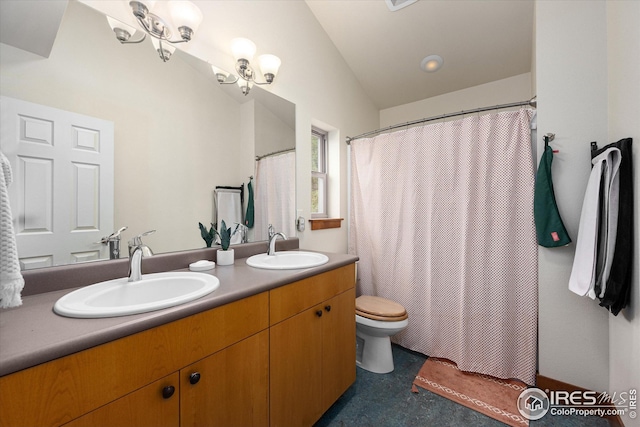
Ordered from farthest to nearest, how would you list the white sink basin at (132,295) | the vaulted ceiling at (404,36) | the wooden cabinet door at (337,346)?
the vaulted ceiling at (404,36), the wooden cabinet door at (337,346), the white sink basin at (132,295)

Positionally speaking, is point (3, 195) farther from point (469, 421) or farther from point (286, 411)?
point (469, 421)

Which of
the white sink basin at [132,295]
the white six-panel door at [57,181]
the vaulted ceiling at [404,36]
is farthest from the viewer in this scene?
the vaulted ceiling at [404,36]

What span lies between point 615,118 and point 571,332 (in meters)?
1.16

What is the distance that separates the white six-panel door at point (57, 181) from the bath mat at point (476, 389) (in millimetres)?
1943

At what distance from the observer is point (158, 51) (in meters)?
1.23

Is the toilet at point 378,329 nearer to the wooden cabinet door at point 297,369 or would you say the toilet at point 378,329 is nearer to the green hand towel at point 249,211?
the wooden cabinet door at point 297,369

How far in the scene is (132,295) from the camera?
37.5 inches

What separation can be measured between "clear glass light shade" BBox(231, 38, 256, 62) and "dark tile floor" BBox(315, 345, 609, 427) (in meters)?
2.14

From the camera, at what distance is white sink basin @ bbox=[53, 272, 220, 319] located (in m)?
0.70

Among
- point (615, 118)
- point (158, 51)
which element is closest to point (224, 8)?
point (158, 51)

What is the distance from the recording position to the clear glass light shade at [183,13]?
1219 mm

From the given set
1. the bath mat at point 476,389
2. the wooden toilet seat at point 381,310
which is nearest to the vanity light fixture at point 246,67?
the wooden toilet seat at point 381,310

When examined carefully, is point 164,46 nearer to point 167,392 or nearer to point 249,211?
point 249,211

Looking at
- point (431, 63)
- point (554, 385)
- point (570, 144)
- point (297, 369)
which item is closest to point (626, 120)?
point (570, 144)
